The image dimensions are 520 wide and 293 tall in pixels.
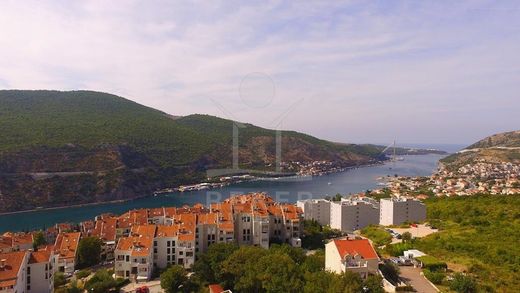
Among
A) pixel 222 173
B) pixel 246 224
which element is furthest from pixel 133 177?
pixel 246 224

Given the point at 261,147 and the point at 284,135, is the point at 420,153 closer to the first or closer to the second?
the point at 284,135

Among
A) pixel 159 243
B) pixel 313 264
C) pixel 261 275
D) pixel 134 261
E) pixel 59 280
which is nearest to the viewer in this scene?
pixel 261 275

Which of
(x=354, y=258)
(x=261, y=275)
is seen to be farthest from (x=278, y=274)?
(x=354, y=258)

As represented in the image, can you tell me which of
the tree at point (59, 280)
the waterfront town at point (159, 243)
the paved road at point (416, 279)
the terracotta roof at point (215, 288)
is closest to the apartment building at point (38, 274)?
the waterfront town at point (159, 243)

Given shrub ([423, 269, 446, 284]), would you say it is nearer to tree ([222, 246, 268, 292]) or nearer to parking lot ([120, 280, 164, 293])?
tree ([222, 246, 268, 292])

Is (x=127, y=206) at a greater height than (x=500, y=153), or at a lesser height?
lesser

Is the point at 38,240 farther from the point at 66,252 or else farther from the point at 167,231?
the point at 167,231

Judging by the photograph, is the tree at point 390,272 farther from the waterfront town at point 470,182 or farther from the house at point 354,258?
the waterfront town at point 470,182
